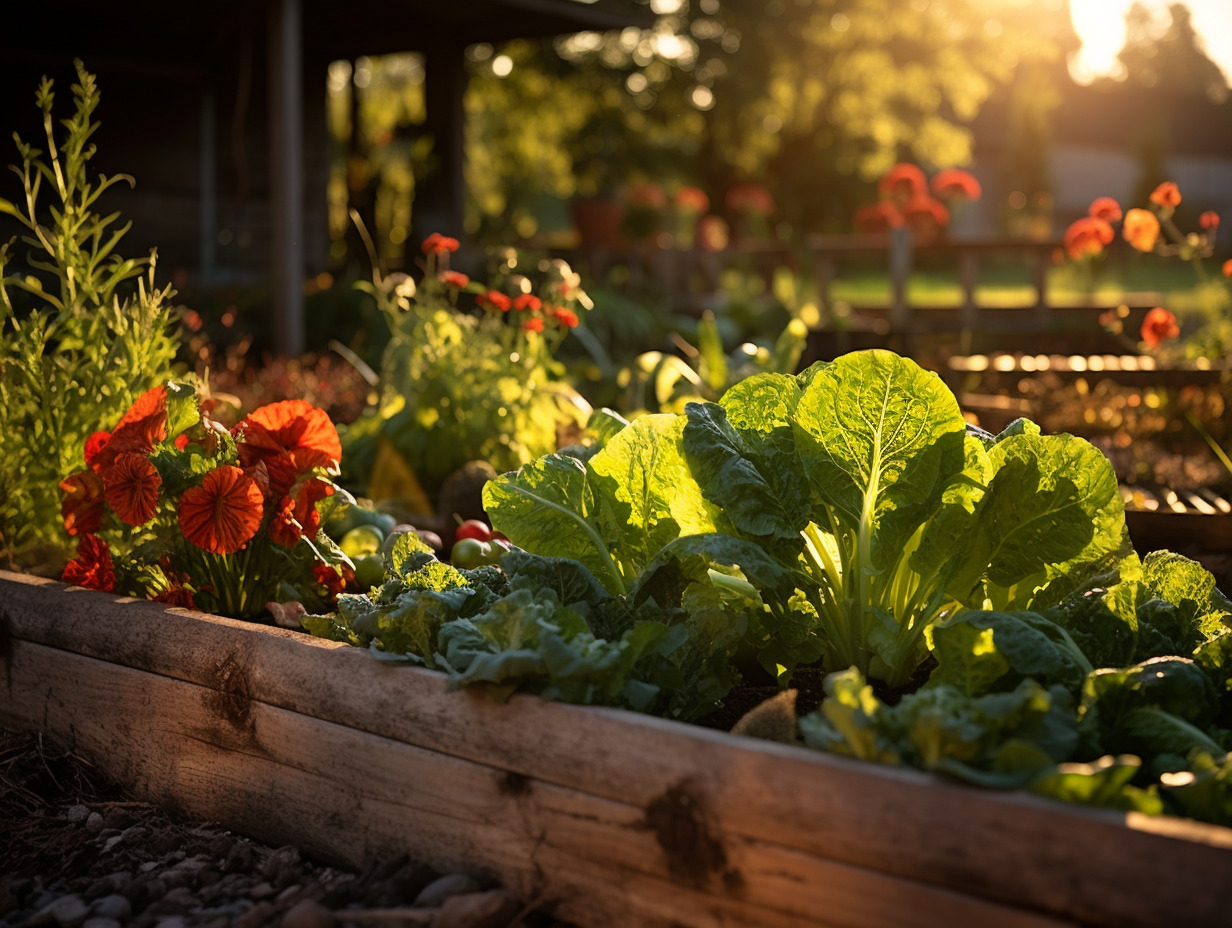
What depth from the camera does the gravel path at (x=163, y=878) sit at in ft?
5.50

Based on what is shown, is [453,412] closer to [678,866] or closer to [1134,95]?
[678,866]

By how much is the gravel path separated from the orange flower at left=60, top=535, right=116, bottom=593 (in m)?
0.34

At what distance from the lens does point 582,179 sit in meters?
16.5

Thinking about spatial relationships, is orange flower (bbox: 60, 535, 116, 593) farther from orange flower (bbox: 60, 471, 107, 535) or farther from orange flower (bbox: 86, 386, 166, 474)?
orange flower (bbox: 86, 386, 166, 474)

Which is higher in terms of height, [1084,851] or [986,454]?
[986,454]

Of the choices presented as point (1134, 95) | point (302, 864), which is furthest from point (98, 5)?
point (1134, 95)

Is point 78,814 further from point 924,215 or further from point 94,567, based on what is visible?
point 924,215

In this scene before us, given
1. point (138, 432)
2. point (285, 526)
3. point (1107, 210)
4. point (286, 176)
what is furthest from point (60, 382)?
point (286, 176)

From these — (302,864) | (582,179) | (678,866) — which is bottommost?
(302,864)

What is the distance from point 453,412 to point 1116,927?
112 inches

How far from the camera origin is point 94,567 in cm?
245

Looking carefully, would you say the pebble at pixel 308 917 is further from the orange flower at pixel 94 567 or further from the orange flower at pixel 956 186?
the orange flower at pixel 956 186

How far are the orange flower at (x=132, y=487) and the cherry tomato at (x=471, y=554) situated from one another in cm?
72

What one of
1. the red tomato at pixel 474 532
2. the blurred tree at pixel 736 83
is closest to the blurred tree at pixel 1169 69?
the blurred tree at pixel 736 83
